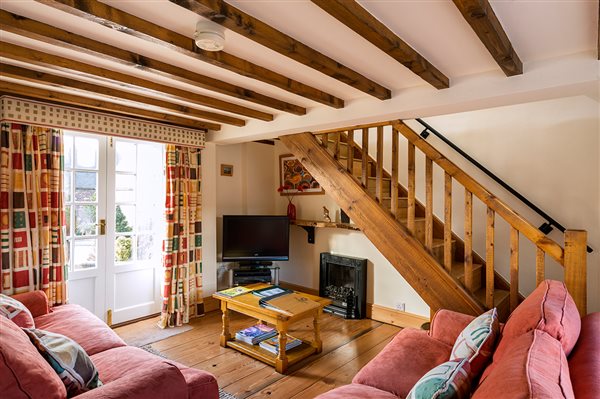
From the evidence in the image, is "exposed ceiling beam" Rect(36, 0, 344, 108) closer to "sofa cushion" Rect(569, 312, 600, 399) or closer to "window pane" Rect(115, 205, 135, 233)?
"sofa cushion" Rect(569, 312, 600, 399)

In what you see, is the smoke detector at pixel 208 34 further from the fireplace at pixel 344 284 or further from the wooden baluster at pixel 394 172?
the fireplace at pixel 344 284

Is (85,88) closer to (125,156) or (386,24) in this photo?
(125,156)

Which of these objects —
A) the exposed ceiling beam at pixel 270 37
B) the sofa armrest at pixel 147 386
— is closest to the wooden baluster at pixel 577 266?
the exposed ceiling beam at pixel 270 37

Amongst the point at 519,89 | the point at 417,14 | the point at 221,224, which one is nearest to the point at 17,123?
the point at 221,224

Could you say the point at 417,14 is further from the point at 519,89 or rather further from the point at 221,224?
the point at 221,224

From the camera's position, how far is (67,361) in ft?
5.00

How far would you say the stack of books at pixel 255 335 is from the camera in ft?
10.3

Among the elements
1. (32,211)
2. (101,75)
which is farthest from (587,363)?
(32,211)

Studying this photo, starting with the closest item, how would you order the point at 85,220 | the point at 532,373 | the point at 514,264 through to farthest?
the point at 532,373
the point at 514,264
the point at 85,220

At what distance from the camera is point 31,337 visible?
152 centimetres

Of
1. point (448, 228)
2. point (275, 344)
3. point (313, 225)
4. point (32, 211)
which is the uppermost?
point (32, 211)

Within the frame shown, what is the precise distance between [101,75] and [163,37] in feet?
2.57

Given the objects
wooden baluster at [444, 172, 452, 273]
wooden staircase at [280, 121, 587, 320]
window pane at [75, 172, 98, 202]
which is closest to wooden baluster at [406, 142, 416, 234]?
wooden staircase at [280, 121, 587, 320]

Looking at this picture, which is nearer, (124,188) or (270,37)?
(270,37)
